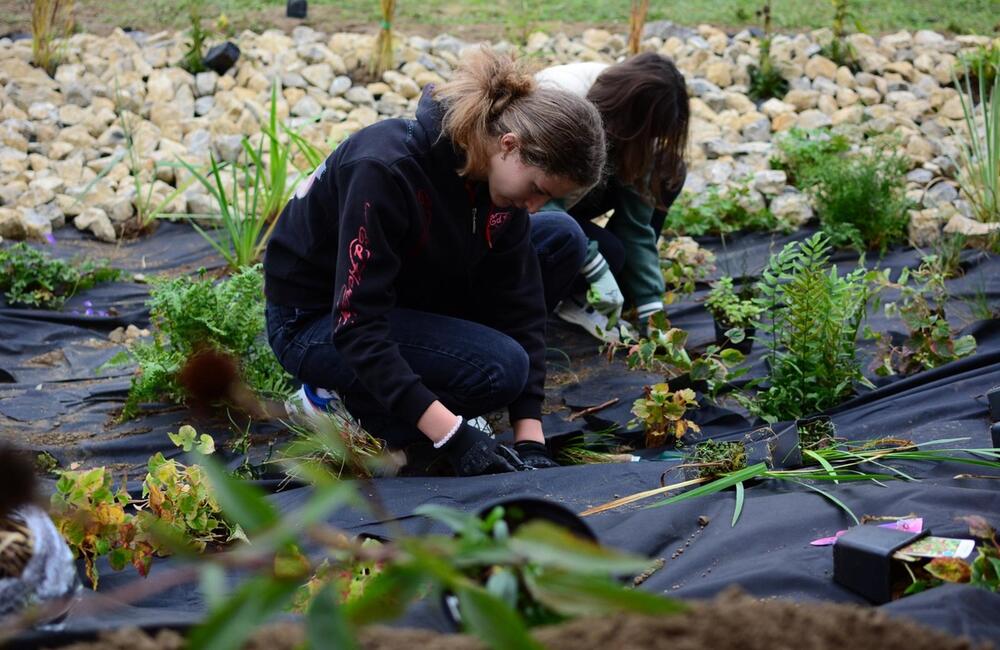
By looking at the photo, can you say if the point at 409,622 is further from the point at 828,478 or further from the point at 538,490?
the point at 828,478

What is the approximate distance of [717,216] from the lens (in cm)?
442

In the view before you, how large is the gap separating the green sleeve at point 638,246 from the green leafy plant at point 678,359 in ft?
1.35

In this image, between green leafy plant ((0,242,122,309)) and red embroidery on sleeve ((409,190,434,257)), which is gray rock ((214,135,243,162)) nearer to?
green leafy plant ((0,242,122,309))

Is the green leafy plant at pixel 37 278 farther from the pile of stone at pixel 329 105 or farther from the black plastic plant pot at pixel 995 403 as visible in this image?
the black plastic plant pot at pixel 995 403

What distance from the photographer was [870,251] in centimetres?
419

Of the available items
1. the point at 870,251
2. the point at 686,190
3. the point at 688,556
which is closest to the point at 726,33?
the point at 686,190

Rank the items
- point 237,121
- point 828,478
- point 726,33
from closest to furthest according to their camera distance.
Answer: point 828,478 < point 237,121 < point 726,33

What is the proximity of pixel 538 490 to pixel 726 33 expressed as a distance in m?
5.62

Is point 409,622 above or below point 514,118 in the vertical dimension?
below

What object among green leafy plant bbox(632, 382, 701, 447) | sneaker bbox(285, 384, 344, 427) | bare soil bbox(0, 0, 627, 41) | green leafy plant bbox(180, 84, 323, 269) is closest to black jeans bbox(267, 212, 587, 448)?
sneaker bbox(285, 384, 344, 427)

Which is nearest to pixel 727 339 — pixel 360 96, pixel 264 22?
pixel 360 96

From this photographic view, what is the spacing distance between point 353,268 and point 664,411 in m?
0.84

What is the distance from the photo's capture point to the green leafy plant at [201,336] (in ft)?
9.13

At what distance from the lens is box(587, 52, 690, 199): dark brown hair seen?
3.09 metres
